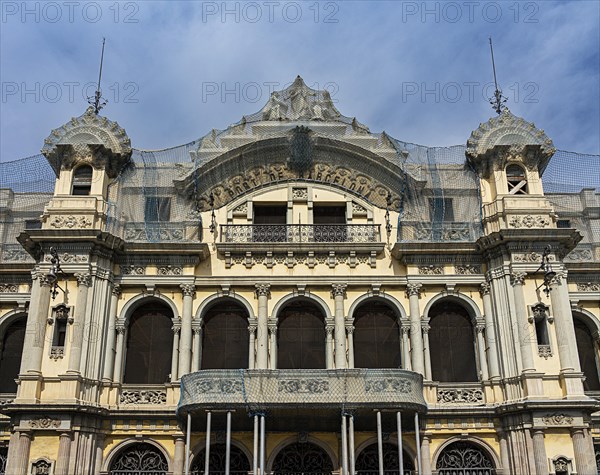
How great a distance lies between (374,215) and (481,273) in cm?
436

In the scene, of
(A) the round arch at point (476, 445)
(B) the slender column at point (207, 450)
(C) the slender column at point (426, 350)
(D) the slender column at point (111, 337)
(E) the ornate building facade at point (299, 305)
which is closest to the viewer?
(B) the slender column at point (207, 450)

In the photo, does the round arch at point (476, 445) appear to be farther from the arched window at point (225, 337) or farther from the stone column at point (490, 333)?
the arched window at point (225, 337)

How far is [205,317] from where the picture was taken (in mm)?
24172

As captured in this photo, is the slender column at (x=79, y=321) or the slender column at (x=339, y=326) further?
the slender column at (x=339, y=326)

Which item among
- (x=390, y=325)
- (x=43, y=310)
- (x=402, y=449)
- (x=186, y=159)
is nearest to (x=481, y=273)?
(x=390, y=325)

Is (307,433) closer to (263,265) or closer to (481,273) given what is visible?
(263,265)

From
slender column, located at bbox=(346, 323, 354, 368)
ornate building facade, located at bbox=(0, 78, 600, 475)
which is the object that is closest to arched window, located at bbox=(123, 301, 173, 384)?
ornate building facade, located at bbox=(0, 78, 600, 475)

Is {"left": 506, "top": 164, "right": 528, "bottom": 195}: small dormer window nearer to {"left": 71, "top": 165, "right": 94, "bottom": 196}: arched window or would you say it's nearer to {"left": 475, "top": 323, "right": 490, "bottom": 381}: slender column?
{"left": 475, "top": 323, "right": 490, "bottom": 381}: slender column

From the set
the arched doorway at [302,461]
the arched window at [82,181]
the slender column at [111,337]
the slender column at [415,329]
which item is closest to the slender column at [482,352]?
the slender column at [415,329]

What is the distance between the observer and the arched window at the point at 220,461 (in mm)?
21703

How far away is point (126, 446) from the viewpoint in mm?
22000

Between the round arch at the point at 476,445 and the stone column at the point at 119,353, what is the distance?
10.6 meters

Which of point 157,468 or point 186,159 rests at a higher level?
point 186,159

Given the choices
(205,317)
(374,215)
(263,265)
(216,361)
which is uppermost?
(374,215)
